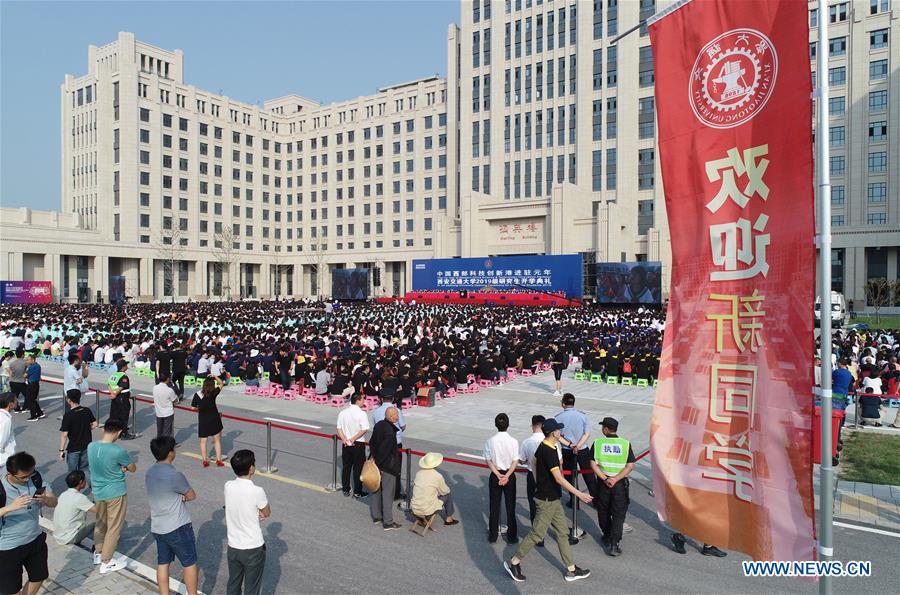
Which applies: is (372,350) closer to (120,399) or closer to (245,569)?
(120,399)

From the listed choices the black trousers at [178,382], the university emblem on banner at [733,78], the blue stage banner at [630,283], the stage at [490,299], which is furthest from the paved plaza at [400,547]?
the stage at [490,299]

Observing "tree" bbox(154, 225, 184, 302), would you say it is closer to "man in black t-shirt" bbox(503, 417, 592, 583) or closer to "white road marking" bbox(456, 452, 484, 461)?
"white road marking" bbox(456, 452, 484, 461)

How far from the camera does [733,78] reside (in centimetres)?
371

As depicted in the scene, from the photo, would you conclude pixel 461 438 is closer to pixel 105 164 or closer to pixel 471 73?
pixel 471 73

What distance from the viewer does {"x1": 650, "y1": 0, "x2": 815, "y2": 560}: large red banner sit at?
11.1 feet

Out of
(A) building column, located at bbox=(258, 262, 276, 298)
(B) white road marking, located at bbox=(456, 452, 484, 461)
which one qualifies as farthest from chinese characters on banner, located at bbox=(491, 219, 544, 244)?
(B) white road marking, located at bbox=(456, 452, 484, 461)

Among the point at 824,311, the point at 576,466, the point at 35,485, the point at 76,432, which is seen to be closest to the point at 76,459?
the point at 76,432

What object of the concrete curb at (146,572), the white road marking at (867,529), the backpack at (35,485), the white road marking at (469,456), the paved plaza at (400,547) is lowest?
the white road marking at (469,456)

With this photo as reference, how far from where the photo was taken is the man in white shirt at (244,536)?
496 centimetres

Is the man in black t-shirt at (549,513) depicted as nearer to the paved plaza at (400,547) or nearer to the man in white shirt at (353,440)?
the paved plaza at (400,547)

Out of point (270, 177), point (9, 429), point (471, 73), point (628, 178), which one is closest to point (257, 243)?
point (270, 177)

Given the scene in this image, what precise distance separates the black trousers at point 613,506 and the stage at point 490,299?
135ft

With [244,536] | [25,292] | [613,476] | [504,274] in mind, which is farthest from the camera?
[504,274]

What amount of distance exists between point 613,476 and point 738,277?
146 inches
